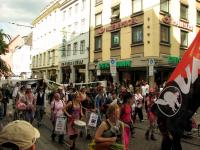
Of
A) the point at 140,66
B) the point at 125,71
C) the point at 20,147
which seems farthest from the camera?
the point at 125,71

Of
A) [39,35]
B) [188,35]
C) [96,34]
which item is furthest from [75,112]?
[39,35]

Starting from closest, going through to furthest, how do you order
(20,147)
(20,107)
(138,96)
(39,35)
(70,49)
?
(20,147), (20,107), (138,96), (70,49), (39,35)

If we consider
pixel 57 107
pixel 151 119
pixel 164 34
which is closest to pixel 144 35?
pixel 164 34

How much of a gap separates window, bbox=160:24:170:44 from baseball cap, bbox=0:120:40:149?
28610mm

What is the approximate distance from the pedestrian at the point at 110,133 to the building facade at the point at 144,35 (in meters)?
22.7

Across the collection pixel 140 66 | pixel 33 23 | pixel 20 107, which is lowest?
pixel 20 107

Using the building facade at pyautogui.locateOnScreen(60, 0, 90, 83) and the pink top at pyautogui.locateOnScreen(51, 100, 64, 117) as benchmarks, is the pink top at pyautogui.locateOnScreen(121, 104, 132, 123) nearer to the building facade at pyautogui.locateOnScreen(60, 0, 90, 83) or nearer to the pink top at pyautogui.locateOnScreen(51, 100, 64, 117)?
the pink top at pyautogui.locateOnScreen(51, 100, 64, 117)

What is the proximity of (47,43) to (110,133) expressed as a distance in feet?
171

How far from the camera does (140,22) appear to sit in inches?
1239

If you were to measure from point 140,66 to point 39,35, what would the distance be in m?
35.3

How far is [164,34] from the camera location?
103 ft

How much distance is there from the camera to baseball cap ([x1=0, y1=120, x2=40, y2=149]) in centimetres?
271

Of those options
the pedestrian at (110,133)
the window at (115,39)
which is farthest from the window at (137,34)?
the pedestrian at (110,133)

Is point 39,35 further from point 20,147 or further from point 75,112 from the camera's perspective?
point 20,147
